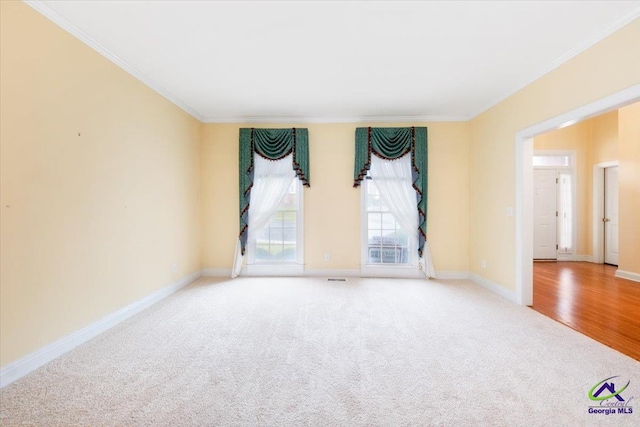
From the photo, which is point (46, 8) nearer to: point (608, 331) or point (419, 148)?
point (419, 148)

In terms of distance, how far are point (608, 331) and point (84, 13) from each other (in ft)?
18.3

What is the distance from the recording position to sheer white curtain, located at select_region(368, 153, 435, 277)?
14.9 feet

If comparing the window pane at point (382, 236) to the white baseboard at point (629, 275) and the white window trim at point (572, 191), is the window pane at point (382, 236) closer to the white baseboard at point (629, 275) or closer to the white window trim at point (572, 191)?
the white baseboard at point (629, 275)

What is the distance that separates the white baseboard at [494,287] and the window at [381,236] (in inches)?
41.2

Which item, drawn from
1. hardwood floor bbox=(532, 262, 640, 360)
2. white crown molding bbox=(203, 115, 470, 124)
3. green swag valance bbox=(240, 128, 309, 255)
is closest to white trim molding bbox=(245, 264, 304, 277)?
green swag valance bbox=(240, 128, 309, 255)

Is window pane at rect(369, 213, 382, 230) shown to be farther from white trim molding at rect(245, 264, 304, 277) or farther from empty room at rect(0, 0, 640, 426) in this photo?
white trim molding at rect(245, 264, 304, 277)

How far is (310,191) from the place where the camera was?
184 inches

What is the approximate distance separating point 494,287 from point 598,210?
4.42 meters

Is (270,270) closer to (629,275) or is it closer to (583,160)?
(629,275)

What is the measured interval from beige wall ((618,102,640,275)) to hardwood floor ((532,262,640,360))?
45cm

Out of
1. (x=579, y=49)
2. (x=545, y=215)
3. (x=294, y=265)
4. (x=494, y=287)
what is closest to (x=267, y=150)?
(x=294, y=265)

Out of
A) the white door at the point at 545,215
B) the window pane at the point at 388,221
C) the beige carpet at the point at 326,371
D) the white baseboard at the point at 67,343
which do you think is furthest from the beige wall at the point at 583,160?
the white baseboard at the point at 67,343

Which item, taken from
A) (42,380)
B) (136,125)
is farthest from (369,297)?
(136,125)

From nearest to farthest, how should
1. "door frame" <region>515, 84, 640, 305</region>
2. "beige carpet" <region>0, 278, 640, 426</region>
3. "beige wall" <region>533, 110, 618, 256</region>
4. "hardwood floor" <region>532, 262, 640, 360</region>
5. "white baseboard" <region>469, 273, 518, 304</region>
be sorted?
"beige carpet" <region>0, 278, 640, 426</region> < "hardwood floor" <region>532, 262, 640, 360</region> < "door frame" <region>515, 84, 640, 305</region> < "white baseboard" <region>469, 273, 518, 304</region> < "beige wall" <region>533, 110, 618, 256</region>
